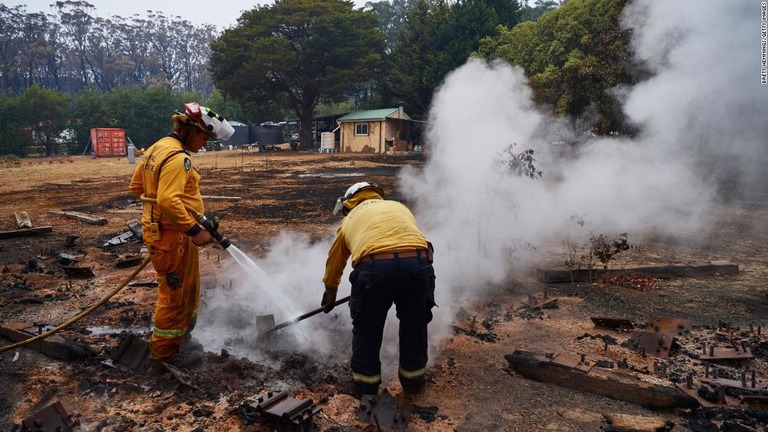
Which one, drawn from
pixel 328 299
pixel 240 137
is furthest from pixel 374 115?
pixel 328 299

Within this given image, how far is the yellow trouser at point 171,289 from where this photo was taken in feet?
12.9

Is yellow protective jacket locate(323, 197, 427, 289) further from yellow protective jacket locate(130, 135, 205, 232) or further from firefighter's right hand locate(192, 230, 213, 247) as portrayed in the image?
yellow protective jacket locate(130, 135, 205, 232)

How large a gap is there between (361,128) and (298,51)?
7629mm

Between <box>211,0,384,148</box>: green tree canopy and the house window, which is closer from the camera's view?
<box>211,0,384,148</box>: green tree canopy

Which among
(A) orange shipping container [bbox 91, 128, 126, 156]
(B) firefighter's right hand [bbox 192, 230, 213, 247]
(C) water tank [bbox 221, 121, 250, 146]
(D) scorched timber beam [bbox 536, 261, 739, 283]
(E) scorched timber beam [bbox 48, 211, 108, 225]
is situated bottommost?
(D) scorched timber beam [bbox 536, 261, 739, 283]

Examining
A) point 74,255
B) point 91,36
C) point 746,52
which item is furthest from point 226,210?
point 91,36

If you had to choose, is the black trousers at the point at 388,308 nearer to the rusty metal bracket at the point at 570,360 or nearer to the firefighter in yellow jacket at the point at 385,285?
the firefighter in yellow jacket at the point at 385,285

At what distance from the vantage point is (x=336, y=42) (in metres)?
35.8

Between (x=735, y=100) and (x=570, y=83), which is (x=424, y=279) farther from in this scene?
(x=570, y=83)

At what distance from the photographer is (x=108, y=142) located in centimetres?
3531

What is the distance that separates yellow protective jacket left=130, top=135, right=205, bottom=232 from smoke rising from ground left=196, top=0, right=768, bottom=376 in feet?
5.79

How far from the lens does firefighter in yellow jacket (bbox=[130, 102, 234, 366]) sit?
3795 mm

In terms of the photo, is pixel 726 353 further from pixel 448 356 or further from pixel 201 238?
pixel 201 238

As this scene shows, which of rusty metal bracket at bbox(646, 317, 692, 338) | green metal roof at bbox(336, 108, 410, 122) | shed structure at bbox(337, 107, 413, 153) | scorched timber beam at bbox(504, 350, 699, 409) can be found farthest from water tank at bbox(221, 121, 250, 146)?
scorched timber beam at bbox(504, 350, 699, 409)
